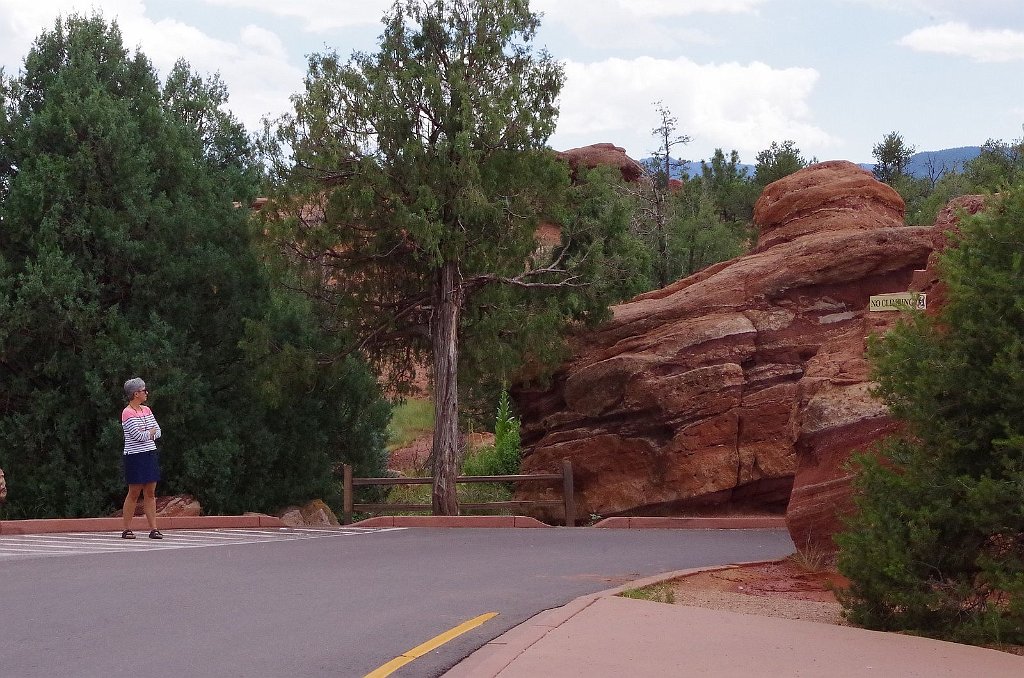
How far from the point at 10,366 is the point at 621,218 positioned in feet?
42.9

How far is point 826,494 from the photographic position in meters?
13.1

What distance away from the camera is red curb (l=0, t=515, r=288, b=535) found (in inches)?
685

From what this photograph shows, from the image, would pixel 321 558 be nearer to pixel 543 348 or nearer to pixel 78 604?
pixel 78 604

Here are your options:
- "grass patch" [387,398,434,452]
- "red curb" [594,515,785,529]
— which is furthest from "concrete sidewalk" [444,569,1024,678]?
"grass patch" [387,398,434,452]

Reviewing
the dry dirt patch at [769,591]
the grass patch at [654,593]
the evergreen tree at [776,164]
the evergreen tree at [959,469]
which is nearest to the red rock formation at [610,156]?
the evergreen tree at [776,164]

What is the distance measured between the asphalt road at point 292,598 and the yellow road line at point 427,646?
0.22ft

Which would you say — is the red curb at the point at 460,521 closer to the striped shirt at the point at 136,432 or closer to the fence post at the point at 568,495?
the fence post at the point at 568,495

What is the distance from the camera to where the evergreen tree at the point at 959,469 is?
8.42 metres

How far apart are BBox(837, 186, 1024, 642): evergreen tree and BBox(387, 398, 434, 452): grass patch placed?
43.2 metres

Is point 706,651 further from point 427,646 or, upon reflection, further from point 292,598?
point 292,598

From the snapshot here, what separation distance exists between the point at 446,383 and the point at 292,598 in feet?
46.4

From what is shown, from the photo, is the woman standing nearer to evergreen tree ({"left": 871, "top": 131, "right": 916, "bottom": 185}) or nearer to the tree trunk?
the tree trunk

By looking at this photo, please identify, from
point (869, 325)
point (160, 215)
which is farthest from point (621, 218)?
point (869, 325)

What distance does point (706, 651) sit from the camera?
7.80 metres
